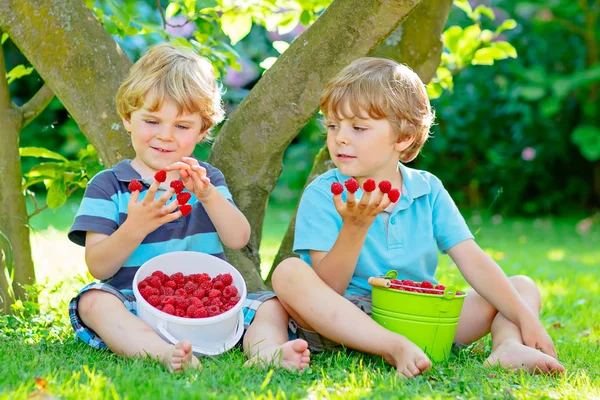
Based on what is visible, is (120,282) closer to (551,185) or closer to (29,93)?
(551,185)

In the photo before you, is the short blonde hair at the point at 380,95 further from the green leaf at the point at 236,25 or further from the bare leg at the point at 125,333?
the bare leg at the point at 125,333

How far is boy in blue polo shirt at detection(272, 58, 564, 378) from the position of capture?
2.07 meters

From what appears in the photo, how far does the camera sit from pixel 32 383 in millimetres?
1655

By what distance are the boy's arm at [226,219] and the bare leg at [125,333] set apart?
0.38 meters

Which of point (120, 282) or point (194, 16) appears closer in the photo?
point (120, 282)

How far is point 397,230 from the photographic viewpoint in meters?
2.29

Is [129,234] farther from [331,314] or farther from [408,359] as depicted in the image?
[408,359]

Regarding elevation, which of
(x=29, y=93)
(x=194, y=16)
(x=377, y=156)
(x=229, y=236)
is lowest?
(x=29, y=93)

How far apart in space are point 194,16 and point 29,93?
7.30 meters

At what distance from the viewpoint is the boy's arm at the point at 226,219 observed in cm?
223

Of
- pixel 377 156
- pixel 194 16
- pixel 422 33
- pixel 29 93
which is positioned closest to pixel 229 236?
pixel 377 156

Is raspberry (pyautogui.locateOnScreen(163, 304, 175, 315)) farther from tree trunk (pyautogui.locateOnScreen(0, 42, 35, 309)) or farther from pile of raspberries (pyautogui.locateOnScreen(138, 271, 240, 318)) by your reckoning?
tree trunk (pyautogui.locateOnScreen(0, 42, 35, 309))

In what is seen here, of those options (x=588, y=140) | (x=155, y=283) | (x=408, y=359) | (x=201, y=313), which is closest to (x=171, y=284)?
(x=155, y=283)

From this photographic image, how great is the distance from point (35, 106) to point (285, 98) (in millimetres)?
956
